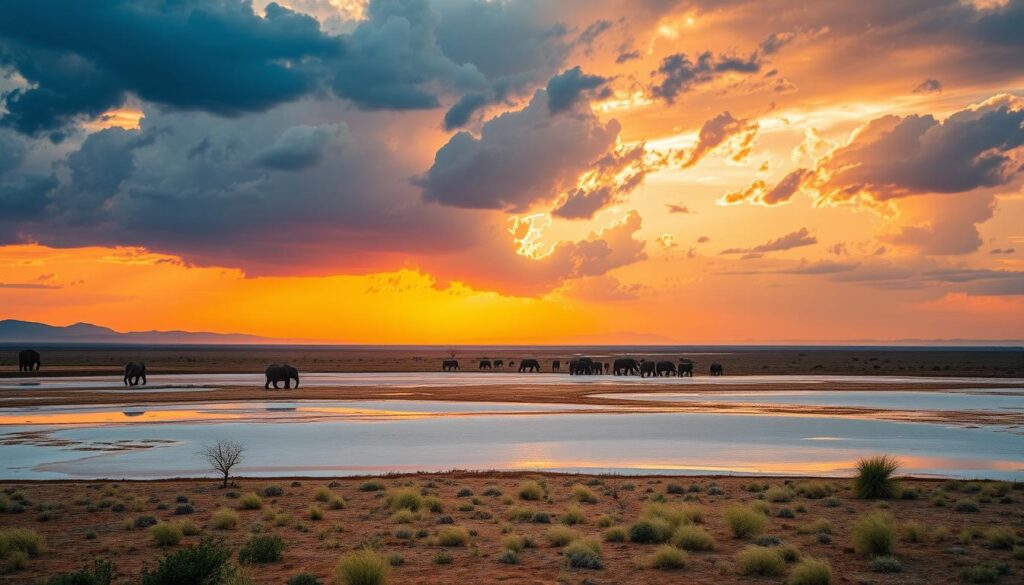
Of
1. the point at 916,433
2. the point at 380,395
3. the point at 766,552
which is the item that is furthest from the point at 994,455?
the point at 380,395

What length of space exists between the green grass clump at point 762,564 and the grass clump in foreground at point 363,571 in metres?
5.49

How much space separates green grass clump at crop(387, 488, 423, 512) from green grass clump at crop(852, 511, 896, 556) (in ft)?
28.3

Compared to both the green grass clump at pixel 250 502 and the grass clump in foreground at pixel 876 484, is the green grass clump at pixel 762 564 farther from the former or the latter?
the green grass clump at pixel 250 502

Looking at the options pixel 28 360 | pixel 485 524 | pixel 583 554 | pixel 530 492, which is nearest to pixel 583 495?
pixel 530 492

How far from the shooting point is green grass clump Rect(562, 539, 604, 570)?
44.5 feet

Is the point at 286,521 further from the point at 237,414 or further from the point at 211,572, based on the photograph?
the point at 237,414

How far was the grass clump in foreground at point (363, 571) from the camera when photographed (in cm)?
1190

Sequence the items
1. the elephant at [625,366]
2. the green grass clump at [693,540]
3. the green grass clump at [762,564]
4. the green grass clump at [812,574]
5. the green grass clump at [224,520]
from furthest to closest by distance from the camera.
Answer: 1. the elephant at [625,366]
2. the green grass clump at [224,520]
3. the green grass clump at [693,540]
4. the green grass clump at [762,564]
5. the green grass clump at [812,574]

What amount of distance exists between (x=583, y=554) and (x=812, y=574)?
352 cm

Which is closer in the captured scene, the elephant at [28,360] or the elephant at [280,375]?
the elephant at [280,375]

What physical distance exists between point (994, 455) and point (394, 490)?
60.8 ft

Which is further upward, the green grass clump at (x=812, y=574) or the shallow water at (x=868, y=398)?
the shallow water at (x=868, y=398)

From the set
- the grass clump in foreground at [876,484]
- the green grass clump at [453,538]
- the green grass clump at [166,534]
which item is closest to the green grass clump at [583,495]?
the green grass clump at [453,538]

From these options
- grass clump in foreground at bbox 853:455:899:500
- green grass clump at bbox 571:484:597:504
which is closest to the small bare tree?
green grass clump at bbox 571:484:597:504
